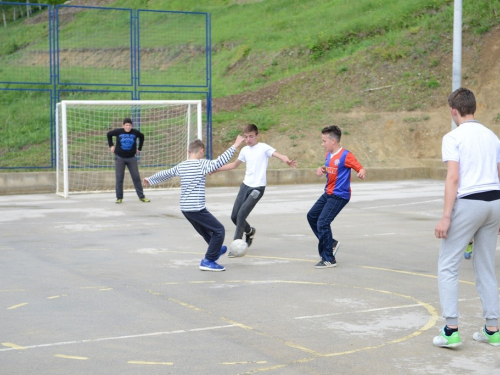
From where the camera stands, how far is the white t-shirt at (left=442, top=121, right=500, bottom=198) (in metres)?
6.13

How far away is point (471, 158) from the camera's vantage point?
614 cm

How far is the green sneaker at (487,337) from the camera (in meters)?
6.29

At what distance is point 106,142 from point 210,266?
15737 mm

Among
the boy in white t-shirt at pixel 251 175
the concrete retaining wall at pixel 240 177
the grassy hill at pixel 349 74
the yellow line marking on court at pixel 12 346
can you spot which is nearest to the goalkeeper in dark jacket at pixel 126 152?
the concrete retaining wall at pixel 240 177

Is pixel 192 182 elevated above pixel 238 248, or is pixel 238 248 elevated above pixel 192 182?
pixel 192 182

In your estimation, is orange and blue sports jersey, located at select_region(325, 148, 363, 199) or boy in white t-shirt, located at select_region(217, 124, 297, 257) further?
boy in white t-shirt, located at select_region(217, 124, 297, 257)

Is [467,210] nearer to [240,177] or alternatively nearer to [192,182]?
[192,182]

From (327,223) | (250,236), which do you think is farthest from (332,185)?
(250,236)

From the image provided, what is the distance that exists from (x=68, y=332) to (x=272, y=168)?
59.4ft

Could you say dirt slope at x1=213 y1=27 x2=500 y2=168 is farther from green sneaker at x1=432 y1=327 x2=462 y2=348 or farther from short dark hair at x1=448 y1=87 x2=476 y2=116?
green sneaker at x1=432 y1=327 x2=462 y2=348

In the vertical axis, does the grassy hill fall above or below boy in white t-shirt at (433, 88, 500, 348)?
above

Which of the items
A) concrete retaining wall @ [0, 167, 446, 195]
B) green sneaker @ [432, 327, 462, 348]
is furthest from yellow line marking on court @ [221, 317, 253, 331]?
concrete retaining wall @ [0, 167, 446, 195]

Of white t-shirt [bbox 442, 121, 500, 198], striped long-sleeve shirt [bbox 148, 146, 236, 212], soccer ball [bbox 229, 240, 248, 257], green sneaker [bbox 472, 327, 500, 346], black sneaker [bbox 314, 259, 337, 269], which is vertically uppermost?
white t-shirt [bbox 442, 121, 500, 198]

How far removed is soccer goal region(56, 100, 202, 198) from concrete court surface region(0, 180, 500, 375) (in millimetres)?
7450
